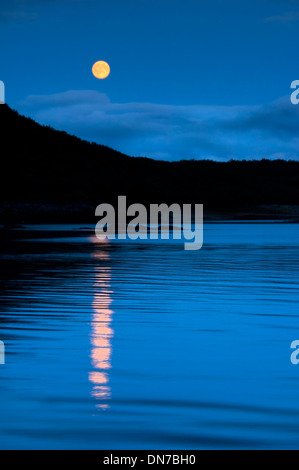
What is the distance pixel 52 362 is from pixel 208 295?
6.68 metres

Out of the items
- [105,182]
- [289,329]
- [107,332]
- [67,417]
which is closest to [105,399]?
[67,417]

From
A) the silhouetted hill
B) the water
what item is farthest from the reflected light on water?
the silhouetted hill

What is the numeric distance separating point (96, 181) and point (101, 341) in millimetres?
106061

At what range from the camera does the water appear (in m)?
6.36

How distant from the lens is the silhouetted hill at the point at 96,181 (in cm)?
8906

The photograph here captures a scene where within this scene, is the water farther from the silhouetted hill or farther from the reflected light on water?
the silhouetted hill

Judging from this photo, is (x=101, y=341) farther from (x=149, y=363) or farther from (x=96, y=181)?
(x=96, y=181)

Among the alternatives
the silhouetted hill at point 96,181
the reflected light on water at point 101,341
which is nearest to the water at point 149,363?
the reflected light on water at point 101,341

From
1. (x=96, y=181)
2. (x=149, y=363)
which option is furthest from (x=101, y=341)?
(x=96, y=181)

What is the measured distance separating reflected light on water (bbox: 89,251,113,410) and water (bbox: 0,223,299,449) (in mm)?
18

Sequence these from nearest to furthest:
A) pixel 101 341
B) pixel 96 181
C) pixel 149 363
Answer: pixel 149 363 → pixel 101 341 → pixel 96 181

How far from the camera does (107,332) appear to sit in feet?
35.9

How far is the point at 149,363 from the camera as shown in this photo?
348 inches
